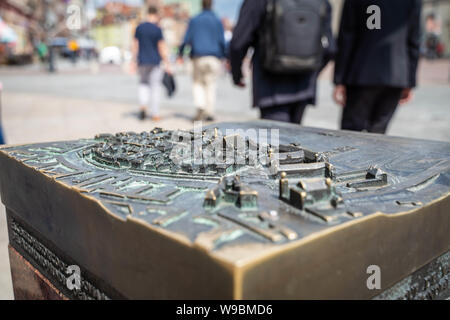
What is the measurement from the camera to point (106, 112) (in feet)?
21.4

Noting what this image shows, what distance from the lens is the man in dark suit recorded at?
252 cm

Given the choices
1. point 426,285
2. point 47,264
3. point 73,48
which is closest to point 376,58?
point 426,285

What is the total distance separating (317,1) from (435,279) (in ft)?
6.42

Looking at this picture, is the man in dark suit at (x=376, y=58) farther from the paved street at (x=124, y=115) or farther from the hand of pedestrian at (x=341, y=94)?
the paved street at (x=124, y=115)

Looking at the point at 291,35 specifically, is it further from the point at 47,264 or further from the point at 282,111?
the point at 47,264

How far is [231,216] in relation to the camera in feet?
2.82

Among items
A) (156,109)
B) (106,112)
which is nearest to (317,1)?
(156,109)

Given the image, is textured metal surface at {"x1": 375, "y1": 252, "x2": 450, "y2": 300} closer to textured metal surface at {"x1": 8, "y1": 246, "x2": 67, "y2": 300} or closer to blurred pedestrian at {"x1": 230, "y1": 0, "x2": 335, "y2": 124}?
textured metal surface at {"x1": 8, "y1": 246, "x2": 67, "y2": 300}

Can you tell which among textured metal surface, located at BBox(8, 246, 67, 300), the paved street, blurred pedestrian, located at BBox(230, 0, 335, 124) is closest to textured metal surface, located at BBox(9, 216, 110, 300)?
textured metal surface, located at BBox(8, 246, 67, 300)

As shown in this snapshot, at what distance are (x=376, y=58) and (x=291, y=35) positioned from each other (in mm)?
577

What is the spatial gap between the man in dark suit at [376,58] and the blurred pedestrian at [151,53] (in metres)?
3.29

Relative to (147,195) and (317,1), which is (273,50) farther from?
(147,195)

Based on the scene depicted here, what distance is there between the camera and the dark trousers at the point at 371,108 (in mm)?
2662

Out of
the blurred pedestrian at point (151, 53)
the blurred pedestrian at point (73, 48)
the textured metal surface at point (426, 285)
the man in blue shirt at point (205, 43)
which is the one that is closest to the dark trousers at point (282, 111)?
the textured metal surface at point (426, 285)
